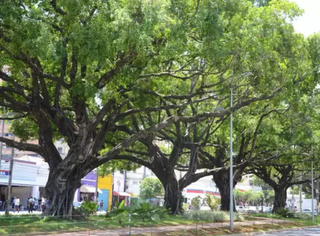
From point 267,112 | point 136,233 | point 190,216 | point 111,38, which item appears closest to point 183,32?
point 111,38

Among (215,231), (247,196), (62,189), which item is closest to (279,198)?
(215,231)

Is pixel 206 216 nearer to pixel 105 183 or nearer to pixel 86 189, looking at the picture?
pixel 86 189

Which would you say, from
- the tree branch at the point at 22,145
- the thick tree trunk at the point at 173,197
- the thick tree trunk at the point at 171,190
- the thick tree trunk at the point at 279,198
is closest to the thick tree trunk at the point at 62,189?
the tree branch at the point at 22,145

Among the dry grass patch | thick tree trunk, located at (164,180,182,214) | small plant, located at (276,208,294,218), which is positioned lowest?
the dry grass patch

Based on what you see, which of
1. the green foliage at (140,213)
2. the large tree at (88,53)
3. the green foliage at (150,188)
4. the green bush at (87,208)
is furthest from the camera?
the green foliage at (150,188)

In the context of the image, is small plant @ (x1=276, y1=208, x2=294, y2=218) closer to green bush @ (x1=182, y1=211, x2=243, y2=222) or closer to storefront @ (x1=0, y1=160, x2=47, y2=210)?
green bush @ (x1=182, y1=211, x2=243, y2=222)

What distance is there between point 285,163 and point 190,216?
1100cm

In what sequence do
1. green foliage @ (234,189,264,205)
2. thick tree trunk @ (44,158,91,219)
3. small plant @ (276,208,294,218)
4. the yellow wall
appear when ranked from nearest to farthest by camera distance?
1. thick tree trunk @ (44,158,91,219)
2. small plant @ (276,208,294,218)
3. the yellow wall
4. green foliage @ (234,189,264,205)

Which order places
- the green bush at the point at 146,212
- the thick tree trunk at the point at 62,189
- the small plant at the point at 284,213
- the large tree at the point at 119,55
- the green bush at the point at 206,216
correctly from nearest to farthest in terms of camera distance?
the large tree at the point at 119,55 → the thick tree trunk at the point at 62,189 → the green bush at the point at 146,212 → the green bush at the point at 206,216 → the small plant at the point at 284,213

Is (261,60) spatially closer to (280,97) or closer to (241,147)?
(280,97)

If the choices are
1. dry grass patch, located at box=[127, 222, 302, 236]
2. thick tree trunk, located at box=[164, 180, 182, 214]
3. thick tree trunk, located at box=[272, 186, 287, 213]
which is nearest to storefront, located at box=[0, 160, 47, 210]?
thick tree trunk, located at box=[164, 180, 182, 214]

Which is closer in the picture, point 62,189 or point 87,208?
point 62,189

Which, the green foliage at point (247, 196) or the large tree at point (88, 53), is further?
the green foliage at point (247, 196)

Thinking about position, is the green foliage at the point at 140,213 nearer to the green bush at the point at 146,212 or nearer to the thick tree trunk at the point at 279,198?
the green bush at the point at 146,212
